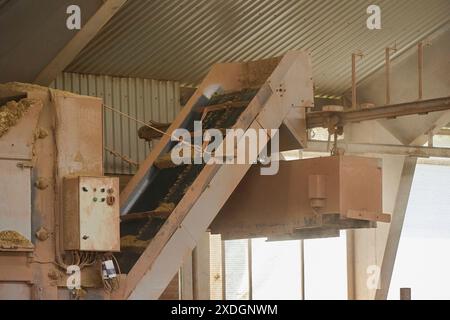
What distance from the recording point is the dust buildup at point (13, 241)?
12.1 m

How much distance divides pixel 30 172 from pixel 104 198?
83 cm

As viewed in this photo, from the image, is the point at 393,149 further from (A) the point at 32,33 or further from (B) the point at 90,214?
(B) the point at 90,214

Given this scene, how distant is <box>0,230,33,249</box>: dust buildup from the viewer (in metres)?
12.1

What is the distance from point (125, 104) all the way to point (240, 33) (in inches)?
91.2

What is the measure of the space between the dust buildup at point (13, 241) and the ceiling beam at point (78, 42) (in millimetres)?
5692

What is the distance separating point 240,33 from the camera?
2005 centimetres

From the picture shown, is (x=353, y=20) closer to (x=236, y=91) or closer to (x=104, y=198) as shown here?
(x=236, y=91)

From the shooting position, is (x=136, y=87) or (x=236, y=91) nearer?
(x=236, y=91)

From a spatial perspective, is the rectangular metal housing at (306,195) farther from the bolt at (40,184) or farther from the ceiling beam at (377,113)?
the bolt at (40,184)

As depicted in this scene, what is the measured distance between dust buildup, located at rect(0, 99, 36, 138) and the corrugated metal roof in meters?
5.81

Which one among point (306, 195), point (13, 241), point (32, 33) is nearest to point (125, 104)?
point (32, 33)

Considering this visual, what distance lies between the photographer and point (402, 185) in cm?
2344

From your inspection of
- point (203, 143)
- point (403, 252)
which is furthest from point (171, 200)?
point (403, 252)

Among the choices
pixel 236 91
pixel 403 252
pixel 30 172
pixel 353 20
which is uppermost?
pixel 353 20
